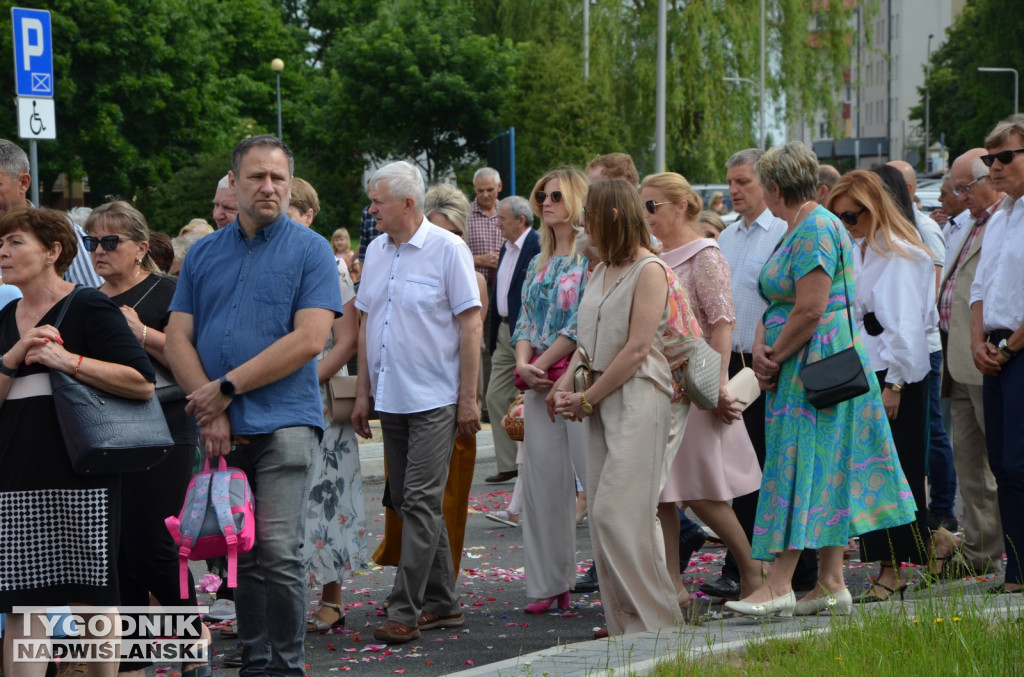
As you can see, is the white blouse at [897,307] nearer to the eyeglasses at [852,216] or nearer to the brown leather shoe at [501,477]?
the eyeglasses at [852,216]

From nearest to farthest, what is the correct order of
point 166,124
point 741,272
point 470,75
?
1. point 741,272
2. point 470,75
3. point 166,124

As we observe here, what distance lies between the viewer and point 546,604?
723cm

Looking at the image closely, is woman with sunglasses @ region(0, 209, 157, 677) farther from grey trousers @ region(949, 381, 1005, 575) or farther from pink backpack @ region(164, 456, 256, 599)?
grey trousers @ region(949, 381, 1005, 575)

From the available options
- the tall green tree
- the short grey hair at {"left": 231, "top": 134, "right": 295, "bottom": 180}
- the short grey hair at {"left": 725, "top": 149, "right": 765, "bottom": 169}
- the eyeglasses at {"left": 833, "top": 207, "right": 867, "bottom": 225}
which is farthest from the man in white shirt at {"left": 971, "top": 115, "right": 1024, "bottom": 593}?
the tall green tree

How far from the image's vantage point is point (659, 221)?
6859 millimetres

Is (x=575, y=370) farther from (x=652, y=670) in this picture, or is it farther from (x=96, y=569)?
(x=96, y=569)

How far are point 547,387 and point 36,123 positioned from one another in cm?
611

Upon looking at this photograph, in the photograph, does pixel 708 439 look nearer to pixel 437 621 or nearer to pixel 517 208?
pixel 437 621

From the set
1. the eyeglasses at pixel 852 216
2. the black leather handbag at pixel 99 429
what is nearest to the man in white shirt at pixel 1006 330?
the eyeglasses at pixel 852 216

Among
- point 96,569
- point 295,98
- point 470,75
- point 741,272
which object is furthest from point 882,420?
point 295,98

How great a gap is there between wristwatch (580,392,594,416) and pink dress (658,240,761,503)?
630mm

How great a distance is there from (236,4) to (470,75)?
22.0 m

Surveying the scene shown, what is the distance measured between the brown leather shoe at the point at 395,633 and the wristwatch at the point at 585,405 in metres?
1.39

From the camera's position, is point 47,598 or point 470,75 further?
point 470,75
